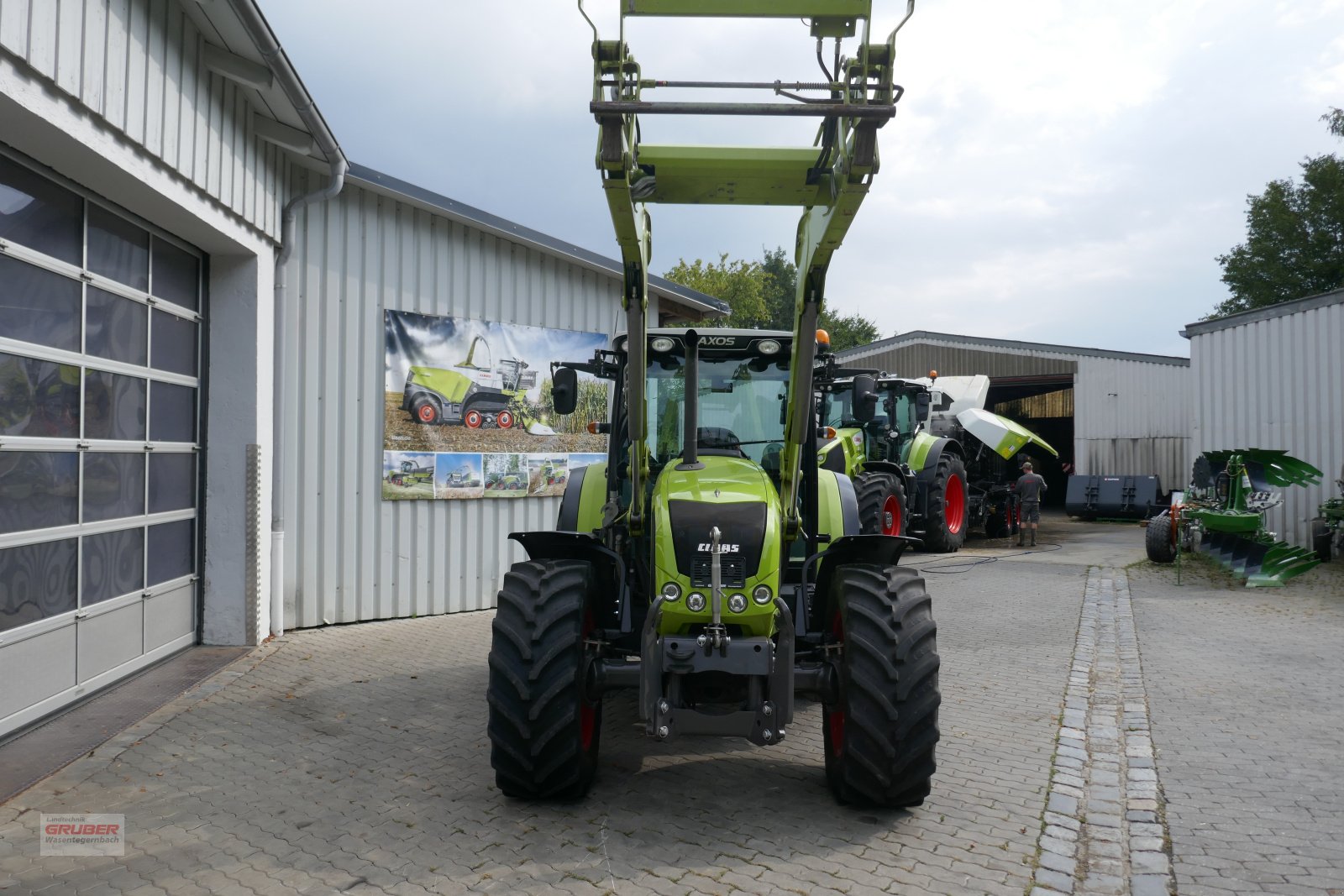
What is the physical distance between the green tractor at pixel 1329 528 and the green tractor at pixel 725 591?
11062mm

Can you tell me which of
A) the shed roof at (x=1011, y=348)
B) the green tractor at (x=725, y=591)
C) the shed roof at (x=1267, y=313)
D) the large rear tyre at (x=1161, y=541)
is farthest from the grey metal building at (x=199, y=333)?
the shed roof at (x=1011, y=348)

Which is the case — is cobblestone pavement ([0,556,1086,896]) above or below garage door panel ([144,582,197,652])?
below

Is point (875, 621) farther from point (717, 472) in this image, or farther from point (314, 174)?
point (314, 174)

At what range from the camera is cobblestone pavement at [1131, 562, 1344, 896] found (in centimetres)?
389

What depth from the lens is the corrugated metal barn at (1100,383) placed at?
23344 mm

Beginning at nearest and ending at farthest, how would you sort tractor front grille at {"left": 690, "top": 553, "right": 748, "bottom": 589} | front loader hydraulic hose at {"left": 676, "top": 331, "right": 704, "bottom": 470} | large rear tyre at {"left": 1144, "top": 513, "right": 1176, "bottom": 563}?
tractor front grille at {"left": 690, "top": 553, "right": 748, "bottom": 589}, front loader hydraulic hose at {"left": 676, "top": 331, "right": 704, "bottom": 470}, large rear tyre at {"left": 1144, "top": 513, "right": 1176, "bottom": 563}

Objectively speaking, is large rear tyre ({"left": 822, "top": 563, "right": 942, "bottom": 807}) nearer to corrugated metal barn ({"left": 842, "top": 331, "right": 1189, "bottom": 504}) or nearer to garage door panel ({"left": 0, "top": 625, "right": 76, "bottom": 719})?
garage door panel ({"left": 0, "top": 625, "right": 76, "bottom": 719})

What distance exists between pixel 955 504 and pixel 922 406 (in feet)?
5.74

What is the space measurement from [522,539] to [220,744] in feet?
7.21

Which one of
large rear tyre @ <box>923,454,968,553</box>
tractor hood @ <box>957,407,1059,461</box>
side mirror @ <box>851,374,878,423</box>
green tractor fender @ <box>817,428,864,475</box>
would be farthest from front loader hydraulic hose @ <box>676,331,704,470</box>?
tractor hood @ <box>957,407,1059,461</box>

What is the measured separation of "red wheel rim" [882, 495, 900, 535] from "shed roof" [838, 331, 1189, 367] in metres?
9.78

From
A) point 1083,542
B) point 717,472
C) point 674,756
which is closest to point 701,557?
point 717,472

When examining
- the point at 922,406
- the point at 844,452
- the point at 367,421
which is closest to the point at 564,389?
the point at 367,421

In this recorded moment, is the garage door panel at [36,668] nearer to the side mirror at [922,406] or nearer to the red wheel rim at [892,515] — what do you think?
the red wheel rim at [892,515]
